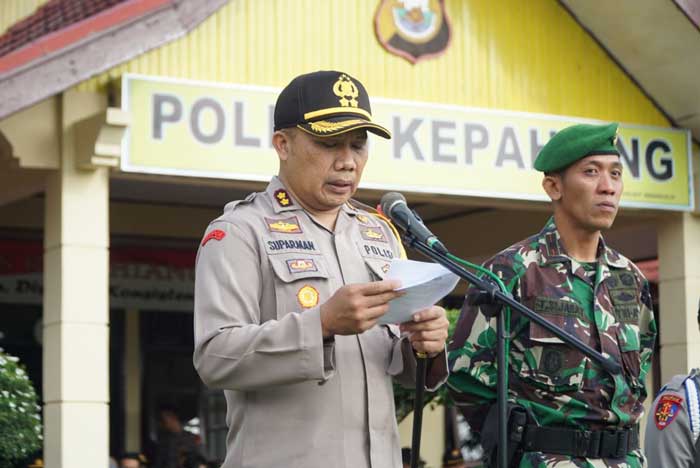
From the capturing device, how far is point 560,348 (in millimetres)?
4203

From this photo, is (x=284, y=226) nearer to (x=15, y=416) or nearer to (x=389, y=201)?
(x=389, y=201)

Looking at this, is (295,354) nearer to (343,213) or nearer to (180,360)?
(343,213)

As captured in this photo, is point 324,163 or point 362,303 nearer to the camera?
point 362,303

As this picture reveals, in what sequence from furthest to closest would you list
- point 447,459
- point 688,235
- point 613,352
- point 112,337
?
point 112,337
point 447,459
point 688,235
point 613,352

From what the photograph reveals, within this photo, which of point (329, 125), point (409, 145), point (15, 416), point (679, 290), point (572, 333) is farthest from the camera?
point (679, 290)

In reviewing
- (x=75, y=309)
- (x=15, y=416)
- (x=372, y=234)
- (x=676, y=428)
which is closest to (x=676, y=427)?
(x=676, y=428)

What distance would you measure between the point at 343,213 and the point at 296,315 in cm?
51

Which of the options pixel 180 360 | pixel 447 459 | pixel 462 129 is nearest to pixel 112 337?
pixel 180 360

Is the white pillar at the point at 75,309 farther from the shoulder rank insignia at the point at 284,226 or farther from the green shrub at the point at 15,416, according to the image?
the shoulder rank insignia at the point at 284,226

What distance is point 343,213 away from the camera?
3.57 meters

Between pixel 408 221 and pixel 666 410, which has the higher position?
pixel 408 221

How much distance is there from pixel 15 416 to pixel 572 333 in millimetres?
4573

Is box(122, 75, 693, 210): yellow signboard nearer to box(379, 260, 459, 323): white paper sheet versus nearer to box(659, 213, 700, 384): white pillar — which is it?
box(659, 213, 700, 384): white pillar

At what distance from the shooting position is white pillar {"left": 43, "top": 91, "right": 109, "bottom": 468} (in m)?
9.13
